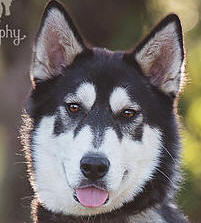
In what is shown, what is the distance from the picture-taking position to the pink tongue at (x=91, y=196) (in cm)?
511

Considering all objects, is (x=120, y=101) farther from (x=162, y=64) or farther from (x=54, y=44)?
(x=54, y=44)

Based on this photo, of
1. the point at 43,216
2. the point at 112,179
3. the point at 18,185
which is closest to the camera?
the point at 112,179

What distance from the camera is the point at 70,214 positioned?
17.3 ft

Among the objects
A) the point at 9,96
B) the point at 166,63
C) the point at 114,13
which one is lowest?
the point at 9,96

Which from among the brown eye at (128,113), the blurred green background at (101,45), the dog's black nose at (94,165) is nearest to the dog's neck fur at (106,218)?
the dog's black nose at (94,165)

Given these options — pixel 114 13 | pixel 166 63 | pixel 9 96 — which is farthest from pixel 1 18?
pixel 166 63

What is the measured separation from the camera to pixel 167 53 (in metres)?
5.62

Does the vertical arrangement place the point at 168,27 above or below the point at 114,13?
above

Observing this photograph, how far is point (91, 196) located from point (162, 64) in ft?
3.73

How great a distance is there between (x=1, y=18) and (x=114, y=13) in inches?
84.6

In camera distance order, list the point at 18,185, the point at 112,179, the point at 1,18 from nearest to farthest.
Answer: the point at 112,179 < the point at 1,18 < the point at 18,185

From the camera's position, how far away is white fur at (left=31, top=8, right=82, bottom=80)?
18.2 ft

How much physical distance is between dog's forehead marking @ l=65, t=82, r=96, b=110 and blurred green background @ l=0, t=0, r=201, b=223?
629 cm

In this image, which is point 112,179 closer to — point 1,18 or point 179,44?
point 179,44
